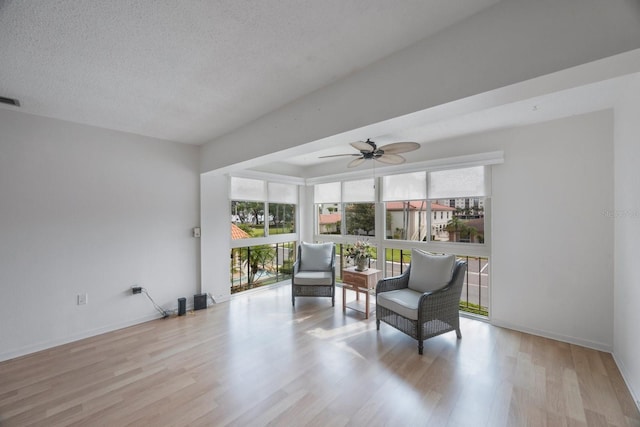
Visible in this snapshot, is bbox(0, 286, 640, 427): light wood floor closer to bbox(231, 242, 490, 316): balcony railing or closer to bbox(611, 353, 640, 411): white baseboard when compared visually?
bbox(611, 353, 640, 411): white baseboard

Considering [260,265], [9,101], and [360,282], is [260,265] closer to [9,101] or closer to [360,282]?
[360,282]

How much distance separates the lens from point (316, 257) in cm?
455

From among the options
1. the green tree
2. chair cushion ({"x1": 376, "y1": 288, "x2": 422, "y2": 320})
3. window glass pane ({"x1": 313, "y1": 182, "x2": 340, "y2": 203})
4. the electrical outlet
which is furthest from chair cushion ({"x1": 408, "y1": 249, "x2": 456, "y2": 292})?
the electrical outlet

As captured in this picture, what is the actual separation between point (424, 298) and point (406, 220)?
1.87m

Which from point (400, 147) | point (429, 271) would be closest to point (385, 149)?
point (400, 147)

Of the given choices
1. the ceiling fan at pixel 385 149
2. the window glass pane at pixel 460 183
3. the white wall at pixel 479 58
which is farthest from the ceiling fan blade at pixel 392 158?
the window glass pane at pixel 460 183

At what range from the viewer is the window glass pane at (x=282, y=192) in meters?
5.17

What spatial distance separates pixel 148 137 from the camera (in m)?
3.59

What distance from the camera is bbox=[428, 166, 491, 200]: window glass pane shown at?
3.48m

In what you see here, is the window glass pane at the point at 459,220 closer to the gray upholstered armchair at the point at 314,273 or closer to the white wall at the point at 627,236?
the white wall at the point at 627,236

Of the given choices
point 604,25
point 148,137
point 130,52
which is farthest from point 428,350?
point 148,137

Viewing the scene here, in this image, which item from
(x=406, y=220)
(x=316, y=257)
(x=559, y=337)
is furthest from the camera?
(x=316, y=257)

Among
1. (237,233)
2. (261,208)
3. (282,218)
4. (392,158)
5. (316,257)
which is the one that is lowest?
(316,257)

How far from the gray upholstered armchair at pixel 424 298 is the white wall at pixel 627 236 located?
1269 mm
